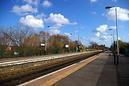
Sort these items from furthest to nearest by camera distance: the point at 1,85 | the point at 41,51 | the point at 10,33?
the point at 10,33 < the point at 41,51 < the point at 1,85

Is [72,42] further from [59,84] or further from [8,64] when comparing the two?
[59,84]

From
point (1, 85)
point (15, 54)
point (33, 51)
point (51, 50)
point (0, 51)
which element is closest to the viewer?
point (1, 85)

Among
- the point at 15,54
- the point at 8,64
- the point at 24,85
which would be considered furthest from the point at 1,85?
the point at 15,54

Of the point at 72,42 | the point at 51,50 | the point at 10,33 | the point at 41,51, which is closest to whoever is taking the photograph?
the point at 41,51

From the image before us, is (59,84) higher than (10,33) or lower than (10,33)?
lower

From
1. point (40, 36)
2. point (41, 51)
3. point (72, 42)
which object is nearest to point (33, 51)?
point (41, 51)

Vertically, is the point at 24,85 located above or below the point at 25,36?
below

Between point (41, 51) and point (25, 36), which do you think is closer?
point (41, 51)

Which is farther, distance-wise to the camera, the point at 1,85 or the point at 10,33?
the point at 10,33

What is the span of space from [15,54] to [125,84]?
5018 centimetres

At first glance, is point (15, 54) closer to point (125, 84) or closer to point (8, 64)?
point (8, 64)

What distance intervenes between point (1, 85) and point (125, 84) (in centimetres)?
662

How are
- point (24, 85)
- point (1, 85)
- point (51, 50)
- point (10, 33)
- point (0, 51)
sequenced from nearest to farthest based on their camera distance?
point (24, 85)
point (1, 85)
point (0, 51)
point (51, 50)
point (10, 33)

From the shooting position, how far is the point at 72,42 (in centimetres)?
16875
